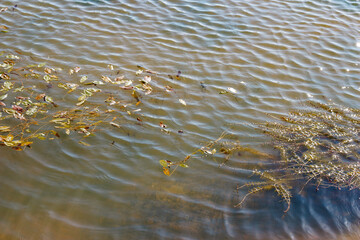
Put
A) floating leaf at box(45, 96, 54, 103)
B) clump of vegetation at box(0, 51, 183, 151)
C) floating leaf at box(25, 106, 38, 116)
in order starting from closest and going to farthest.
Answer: clump of vegetation at box(0, 51, 183, 151) < floating leaf at box(25, 106, 38, 116) < floating leaf at box(45, 96, 54, 103)

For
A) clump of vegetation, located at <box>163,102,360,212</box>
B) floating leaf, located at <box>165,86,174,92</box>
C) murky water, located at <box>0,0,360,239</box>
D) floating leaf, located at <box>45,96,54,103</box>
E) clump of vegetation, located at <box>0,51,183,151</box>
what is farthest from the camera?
floating leaf, located at <box>165,86,174,92</box>

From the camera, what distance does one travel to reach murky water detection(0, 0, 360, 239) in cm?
311

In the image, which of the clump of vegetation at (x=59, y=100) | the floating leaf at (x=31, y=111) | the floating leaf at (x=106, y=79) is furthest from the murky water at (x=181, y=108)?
the floating leaf at (x=31, y=111)

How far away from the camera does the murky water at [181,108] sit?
3105 mm

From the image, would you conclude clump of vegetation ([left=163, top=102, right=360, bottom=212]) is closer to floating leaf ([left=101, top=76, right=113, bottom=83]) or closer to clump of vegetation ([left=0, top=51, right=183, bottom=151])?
clump of vegetation ([left=0, top=51, right=183, bottom=151])

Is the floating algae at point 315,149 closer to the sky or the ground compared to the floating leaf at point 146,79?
closer to the ground

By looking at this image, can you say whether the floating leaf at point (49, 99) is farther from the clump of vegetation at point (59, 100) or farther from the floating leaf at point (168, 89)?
the floating leaf at point (168, 89)

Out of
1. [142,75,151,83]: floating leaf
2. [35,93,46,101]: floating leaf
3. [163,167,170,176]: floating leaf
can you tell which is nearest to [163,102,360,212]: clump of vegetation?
[163,167,170,176]: floating leaf

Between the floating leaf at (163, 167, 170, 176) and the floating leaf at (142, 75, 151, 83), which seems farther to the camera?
the floating leaf at (142, 75, 151, 83)

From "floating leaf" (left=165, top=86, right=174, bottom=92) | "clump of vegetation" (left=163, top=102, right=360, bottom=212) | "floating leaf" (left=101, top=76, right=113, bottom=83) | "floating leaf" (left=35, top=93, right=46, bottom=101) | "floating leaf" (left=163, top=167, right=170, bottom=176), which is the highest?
"floating leaf" (left=101, top=76, right=113, bottom=83)

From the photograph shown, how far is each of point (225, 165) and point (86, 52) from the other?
3.37 m

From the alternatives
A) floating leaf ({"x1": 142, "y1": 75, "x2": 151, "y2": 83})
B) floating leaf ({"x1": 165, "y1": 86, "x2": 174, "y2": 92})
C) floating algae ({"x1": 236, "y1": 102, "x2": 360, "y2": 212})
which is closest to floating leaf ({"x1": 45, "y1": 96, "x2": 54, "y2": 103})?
floating leaf ({"x1": 142, "y1": 75, "x2": 151, "y2": 83})

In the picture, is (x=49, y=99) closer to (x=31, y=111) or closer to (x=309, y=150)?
(x=31, y=111)

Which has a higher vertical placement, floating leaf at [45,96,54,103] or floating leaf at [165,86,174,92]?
floating leaf at [165,86,174,92]
